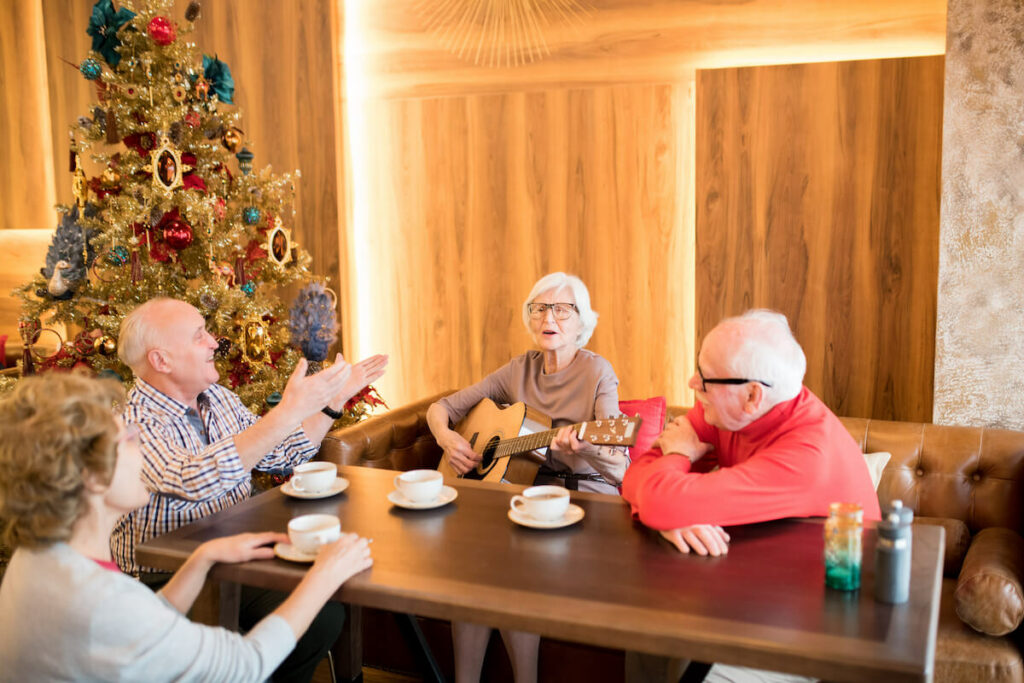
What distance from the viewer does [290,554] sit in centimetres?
161

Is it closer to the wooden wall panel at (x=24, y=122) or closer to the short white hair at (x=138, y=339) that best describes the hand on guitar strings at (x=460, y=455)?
the short white hair at (x=138, y=339)

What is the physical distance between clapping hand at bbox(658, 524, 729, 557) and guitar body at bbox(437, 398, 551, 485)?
110cm

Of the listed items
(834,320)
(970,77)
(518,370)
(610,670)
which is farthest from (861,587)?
(834,320)

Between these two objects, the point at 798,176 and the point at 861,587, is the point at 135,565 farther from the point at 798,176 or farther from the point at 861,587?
the point at 798,176

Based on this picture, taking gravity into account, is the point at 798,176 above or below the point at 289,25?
below

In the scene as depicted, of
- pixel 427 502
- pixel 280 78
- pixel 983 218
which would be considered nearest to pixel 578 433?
pixel 427 502

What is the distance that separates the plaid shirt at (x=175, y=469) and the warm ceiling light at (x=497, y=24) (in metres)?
2.80

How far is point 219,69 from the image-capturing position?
3.83 metres

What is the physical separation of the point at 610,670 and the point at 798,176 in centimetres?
228

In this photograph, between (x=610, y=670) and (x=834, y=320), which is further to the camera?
(x=834, y=320)

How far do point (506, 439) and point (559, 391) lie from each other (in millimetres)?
303

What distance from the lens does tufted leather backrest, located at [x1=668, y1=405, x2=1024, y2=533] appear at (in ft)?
8.78

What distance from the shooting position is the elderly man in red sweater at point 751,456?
5.40 ft

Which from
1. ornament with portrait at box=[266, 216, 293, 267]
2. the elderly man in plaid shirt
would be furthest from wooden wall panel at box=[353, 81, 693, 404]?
the elderly man in plaid shirt
